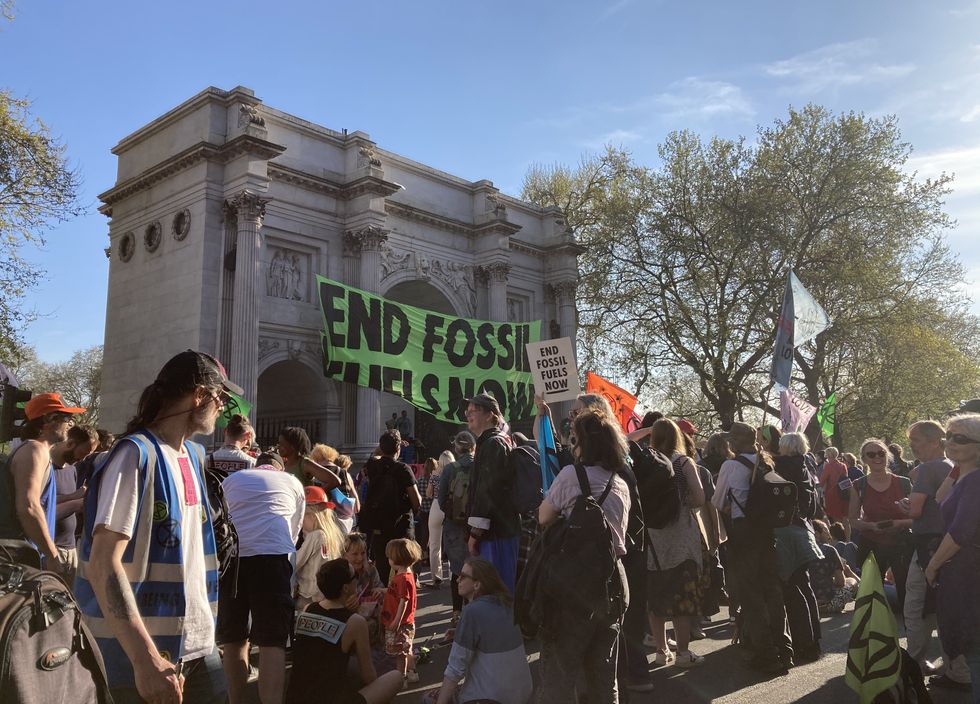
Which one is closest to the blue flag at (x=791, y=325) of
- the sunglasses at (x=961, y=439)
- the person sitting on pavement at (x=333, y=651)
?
the sunglasses at (x=961, y=439)

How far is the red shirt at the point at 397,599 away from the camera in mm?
5871

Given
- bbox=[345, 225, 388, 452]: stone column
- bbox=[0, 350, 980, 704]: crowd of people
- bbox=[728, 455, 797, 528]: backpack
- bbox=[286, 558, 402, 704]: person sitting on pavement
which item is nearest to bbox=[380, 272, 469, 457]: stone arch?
bbox=[345, 225, 388, 452]: stone column

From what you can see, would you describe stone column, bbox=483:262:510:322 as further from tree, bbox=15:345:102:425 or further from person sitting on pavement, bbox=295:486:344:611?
tree, bbox=15:345:102:425

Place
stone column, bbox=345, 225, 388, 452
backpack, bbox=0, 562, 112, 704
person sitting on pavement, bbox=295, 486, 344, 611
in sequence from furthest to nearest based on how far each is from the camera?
stone column, bbox=345, 225, 388, 452
person sitting on pavement, bbox=295, 486, 344, 611
backpack, bbox=0, 562, 112, 704

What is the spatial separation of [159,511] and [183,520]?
0.37 ft

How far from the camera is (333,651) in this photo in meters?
4.50

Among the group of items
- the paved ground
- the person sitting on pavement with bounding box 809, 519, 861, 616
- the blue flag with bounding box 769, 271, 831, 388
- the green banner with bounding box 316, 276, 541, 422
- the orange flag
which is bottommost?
the paved ground

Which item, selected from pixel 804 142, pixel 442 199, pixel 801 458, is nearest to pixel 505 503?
pixel 801 458

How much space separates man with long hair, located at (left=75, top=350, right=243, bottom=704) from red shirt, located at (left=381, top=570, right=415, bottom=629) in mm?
3127

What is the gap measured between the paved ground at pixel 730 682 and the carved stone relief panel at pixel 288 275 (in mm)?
15401

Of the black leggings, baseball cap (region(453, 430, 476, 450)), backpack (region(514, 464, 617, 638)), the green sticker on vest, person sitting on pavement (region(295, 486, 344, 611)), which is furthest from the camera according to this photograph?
baseball cap (region(453, 430, 476, 450))

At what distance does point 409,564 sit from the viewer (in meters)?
6.12

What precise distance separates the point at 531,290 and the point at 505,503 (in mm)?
24186

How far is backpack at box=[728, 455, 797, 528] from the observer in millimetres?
6109
